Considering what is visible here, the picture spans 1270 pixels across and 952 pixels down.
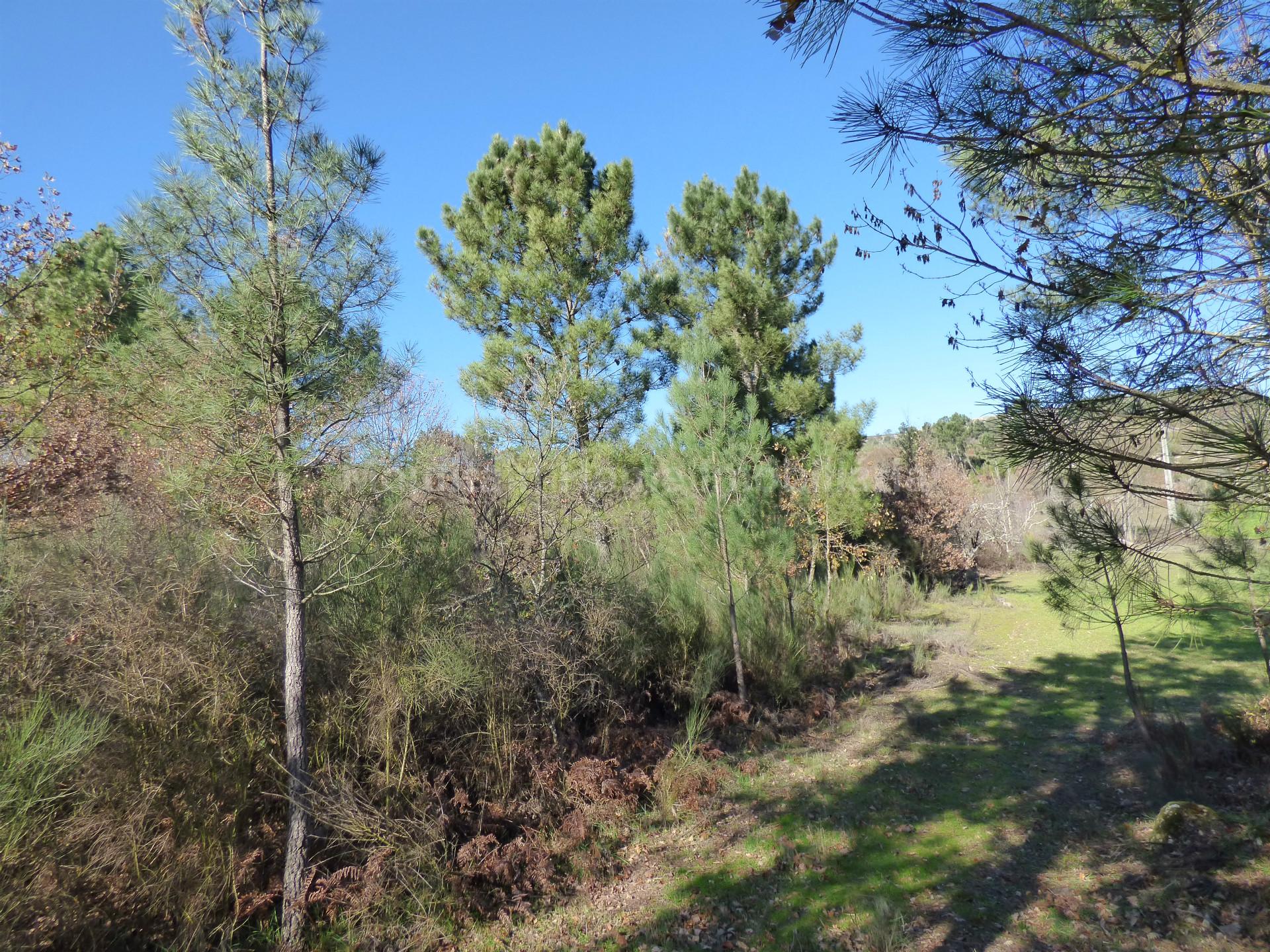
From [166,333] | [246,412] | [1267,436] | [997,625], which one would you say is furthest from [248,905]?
[997,625]

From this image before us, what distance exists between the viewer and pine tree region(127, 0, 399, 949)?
11.8ft

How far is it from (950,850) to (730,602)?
3.60 metres

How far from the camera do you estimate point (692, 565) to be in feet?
27.7

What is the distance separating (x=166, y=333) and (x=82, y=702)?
7.04ft

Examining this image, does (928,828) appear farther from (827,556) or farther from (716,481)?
(827,556)

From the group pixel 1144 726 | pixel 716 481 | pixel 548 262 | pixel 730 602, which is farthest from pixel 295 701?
pixel 548 262

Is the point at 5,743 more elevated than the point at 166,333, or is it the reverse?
the point at 166,333

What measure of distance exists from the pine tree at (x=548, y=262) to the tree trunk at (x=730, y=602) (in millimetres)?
4627

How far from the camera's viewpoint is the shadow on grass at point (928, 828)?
4.00 meters

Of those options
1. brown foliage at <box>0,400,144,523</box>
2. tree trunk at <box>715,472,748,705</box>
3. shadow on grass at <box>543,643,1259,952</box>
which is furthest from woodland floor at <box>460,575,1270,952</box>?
brown foliage at <box>0,400,144,523</box>

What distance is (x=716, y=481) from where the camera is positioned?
808 centimetres

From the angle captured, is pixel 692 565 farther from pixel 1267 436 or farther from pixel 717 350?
pixel 1267 436

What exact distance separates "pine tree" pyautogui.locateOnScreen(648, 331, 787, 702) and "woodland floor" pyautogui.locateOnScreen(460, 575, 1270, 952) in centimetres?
238

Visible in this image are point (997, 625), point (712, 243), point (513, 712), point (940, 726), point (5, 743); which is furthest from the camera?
point (712, 243)
